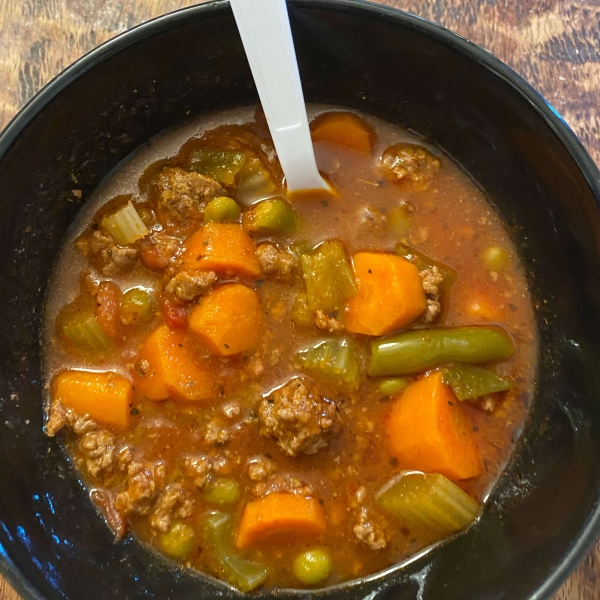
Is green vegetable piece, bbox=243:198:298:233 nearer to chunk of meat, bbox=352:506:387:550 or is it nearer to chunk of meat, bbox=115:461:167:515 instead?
chunk of meat, bbox=115:461:167:515

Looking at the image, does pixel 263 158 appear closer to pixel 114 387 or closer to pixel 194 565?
pixel 114 387

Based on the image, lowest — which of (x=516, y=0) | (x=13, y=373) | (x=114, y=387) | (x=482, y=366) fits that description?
(x=482, y=366)

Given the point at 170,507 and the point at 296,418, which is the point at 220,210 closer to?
the point at 296,418

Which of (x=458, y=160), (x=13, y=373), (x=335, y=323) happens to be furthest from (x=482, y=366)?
(x=13, y=373)

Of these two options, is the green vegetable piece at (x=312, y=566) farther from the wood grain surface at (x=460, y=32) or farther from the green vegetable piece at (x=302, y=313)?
the wood grain surface at (x=460, y=32)

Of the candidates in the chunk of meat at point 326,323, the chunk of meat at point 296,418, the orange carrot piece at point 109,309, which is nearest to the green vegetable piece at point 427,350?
the chunk of meat at point 326,323

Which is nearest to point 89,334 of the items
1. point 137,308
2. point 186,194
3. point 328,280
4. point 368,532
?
point 137,308
